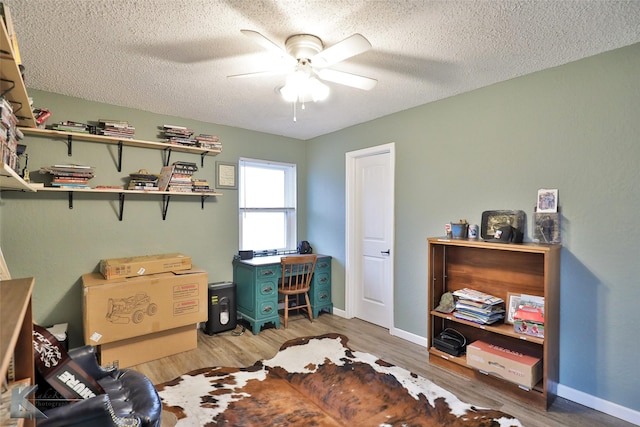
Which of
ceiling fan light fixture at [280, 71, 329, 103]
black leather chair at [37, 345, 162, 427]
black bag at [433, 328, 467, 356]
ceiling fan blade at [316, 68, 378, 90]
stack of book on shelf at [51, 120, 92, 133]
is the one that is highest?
ceiling fan blade at [316, 68, 378, 90]

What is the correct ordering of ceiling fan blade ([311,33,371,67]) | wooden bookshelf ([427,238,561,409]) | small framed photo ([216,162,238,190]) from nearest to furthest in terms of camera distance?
ceiling fan blade ([311,33,371,67])
wooden bookshelf ([427,238,561,409])
small framed photo ([216,162,238,190])

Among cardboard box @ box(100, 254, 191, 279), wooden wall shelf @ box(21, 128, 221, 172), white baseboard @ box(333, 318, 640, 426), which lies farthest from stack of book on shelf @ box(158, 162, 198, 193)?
white baseboard @ box(333, 318, 640, 426)

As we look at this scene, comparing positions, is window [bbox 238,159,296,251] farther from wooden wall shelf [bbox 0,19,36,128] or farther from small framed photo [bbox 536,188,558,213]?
small framed photo [bbox 536,188,558,213]

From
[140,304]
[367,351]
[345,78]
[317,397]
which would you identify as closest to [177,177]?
[140,304]

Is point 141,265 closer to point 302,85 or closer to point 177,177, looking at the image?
point 177,177

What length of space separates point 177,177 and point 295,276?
1812 mm

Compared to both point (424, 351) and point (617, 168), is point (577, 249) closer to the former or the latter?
point (617, 168)

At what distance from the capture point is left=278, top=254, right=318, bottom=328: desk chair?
12.1ft

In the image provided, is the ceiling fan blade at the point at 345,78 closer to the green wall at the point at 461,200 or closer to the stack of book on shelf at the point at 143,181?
the green wall at the point at 461,200

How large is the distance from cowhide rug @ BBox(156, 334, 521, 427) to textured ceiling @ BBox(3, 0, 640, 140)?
2.43 meters

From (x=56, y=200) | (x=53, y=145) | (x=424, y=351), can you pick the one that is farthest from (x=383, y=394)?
(x=53, y=145)

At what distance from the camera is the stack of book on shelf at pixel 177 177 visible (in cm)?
327

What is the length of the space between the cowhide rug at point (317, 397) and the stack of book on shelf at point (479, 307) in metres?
0.61

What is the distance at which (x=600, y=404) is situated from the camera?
2.19 m
